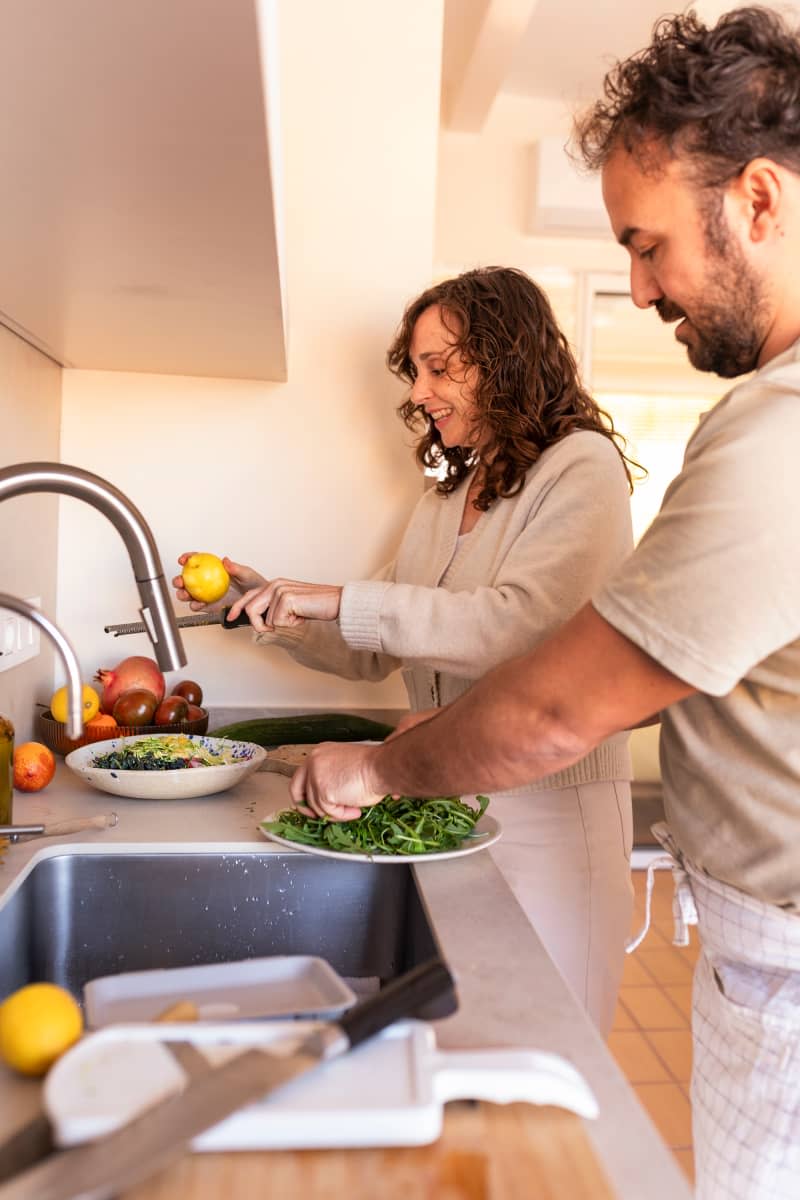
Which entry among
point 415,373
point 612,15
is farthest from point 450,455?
point 612,15

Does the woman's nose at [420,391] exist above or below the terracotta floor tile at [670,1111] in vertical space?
above

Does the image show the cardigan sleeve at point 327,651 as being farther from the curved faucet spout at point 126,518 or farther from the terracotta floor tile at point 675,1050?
the terracotta floor tile at point 675,1050

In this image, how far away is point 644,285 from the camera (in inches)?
37.4

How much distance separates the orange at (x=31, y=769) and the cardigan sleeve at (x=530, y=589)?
0.45m

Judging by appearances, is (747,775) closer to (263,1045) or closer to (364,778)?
(364,778)

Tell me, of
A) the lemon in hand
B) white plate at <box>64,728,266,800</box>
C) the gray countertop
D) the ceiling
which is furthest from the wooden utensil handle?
the ceiling

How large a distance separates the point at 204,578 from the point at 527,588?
0.56 meters

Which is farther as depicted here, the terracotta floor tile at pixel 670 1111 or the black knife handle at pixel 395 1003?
the terracotta floor tile at pixel 670 1111

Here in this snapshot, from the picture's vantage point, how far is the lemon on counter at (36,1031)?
667mm

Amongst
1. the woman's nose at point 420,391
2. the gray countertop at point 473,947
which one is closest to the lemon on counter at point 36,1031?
the gray countertop at point 473,947

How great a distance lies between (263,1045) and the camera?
2.20ft

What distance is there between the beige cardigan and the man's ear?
0.53m

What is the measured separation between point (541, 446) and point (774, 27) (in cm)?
71

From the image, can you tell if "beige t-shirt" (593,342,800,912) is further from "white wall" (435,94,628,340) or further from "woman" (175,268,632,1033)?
"white wall" (435,94,628,340)
